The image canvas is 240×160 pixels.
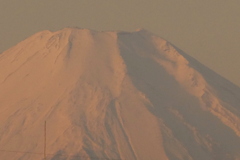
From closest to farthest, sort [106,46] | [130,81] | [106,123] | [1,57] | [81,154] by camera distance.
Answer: [81,154] < [106,123] < [130,81] < [106,46] < [1,57]

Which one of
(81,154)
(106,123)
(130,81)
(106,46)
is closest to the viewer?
(81,154)

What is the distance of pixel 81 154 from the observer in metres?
70.7

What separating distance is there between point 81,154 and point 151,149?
7271 mm

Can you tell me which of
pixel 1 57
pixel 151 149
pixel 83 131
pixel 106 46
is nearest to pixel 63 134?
pixel 83 131

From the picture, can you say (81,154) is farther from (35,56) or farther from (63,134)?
(35,56)

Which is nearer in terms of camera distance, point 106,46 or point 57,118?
point 57,118

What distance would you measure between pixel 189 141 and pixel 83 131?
11.2 meters

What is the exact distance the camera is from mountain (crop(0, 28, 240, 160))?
73.4 m

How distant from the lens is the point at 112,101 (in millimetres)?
78375

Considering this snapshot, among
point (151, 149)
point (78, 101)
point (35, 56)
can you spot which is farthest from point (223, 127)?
point (35, 56)

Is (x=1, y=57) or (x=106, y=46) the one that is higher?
(x=106, y=46)

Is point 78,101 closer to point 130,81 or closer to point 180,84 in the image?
point 130,81

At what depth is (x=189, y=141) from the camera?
249 ft

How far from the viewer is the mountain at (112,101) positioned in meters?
73.4
